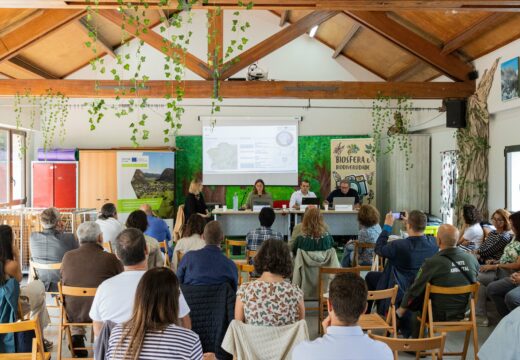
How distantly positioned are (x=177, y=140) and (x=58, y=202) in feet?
9.16

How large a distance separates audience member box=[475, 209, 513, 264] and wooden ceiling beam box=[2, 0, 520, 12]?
2.11 m

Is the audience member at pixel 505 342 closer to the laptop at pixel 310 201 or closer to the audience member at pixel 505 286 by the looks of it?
the audience member at pixel 505 286

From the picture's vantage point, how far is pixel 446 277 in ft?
12.9

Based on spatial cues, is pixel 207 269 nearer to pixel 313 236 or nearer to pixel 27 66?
pixel 313 236

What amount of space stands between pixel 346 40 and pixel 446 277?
22.9 ft

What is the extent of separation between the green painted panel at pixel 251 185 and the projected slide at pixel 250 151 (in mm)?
140

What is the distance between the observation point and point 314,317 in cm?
539

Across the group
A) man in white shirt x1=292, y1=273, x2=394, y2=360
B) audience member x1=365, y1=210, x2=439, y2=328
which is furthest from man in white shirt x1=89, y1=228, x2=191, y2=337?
audience member x1=365, y1=210, x2=439, y2=328

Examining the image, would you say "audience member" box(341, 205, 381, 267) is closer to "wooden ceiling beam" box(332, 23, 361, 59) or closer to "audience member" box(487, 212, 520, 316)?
"audience member" box(487, 212, 520, 316)

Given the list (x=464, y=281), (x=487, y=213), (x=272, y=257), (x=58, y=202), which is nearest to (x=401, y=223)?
(x=487, y=213)

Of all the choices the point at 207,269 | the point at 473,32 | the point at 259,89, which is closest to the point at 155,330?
the point at 207,269

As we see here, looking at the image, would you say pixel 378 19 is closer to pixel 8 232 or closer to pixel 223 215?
pixel 223 215

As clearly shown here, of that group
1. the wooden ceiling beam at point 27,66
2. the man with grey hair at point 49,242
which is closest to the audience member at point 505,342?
the man with grey hair at point 49,242

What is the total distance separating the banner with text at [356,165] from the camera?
10.8 meters
